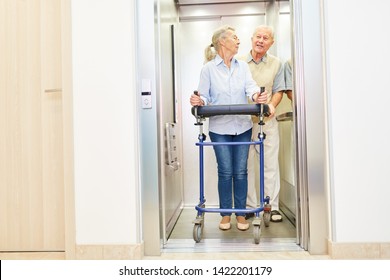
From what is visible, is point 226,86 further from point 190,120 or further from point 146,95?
point 190,120

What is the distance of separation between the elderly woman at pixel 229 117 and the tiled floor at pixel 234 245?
0.49 feet

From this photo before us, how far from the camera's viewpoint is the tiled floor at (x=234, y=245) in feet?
6.34

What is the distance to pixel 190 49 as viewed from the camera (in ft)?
10.8

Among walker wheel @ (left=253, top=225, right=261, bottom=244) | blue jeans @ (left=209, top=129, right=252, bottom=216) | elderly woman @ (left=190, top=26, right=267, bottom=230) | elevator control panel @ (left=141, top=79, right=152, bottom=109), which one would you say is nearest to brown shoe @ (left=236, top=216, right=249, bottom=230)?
elderly woman @ (left=190, top=26, right=267, bottom=230)

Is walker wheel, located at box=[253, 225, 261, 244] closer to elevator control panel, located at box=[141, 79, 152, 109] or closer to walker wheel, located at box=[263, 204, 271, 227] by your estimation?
walker wheel, located at box=[263, 204, 271, 227]

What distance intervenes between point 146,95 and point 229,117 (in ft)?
2.21

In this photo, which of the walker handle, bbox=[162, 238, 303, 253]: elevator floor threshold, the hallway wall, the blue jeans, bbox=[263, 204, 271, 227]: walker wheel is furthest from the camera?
bbox=[263, 204, 271, 227]: walker wheel

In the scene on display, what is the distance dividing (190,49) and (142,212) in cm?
188

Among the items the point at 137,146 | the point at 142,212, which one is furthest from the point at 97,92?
the point at 142,212

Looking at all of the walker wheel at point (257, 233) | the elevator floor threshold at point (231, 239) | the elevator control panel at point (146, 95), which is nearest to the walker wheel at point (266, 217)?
the elevator floor threshold at point (231, 239)

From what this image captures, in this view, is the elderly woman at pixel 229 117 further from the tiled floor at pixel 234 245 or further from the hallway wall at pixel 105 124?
the hallway wall at pixel 105 124

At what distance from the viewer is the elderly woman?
2350 millimetres

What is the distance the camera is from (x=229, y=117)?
236 centimetres

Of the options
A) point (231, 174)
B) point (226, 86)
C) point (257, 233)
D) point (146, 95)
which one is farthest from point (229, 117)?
point (257, 233)
